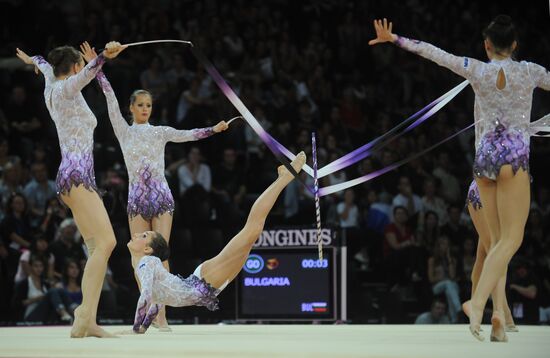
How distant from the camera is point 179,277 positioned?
720cm

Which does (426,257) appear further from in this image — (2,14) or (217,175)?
(2,14)

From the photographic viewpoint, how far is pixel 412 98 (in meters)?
15.8

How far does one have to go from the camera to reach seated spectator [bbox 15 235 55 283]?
11.4 meters

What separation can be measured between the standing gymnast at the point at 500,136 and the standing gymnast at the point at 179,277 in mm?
1955

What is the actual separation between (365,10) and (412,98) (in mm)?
1941

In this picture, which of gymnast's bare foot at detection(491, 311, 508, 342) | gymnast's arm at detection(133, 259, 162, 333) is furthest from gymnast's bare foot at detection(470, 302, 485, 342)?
gymnast's arm at detection(133, 259, 162, 333)

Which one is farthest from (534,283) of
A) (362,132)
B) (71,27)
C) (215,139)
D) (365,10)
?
(71,27)

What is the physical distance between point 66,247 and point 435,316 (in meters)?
4.53

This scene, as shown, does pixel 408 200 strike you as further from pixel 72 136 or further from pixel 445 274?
pixel 72 136

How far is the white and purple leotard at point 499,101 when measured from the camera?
6.18 metres

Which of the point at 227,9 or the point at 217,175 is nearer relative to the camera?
the point at 217,175

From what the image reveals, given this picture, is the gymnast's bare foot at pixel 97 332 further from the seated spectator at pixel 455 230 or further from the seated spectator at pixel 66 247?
the seated spectator at pixel 455 230

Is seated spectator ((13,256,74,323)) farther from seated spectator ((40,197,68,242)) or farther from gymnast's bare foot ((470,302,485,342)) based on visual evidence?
gymnast's bare foot ((470,302,485,342))

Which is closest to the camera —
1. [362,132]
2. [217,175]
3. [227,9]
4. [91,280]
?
[91,280]
